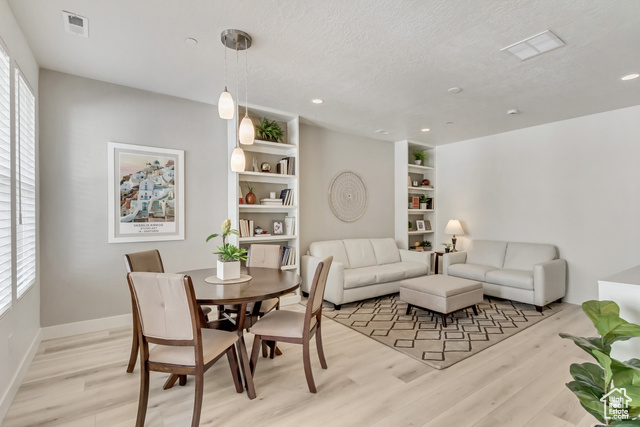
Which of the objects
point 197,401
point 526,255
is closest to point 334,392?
point 197,401

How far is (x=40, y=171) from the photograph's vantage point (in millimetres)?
2908

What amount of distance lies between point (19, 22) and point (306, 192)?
131 inches

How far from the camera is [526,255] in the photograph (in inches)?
176

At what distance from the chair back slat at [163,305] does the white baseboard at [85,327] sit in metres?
1.99

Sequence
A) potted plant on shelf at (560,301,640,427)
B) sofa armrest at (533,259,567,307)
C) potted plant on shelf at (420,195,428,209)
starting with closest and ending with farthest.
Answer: potted plant on shelf at (560,301,640,427), sofa armrest at (533,259,567,307), potted plant on shelf at (420,195,428,209)

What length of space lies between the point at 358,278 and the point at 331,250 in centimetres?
65

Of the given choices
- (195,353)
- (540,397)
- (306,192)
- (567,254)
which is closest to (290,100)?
(306,192)

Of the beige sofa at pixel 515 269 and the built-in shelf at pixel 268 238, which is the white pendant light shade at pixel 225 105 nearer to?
the built-in shelf at pixel 268 238

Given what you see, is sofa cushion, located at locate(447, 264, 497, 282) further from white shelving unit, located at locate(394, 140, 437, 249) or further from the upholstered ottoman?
white shelving unit, located at locate(394, 140, 437, 249)

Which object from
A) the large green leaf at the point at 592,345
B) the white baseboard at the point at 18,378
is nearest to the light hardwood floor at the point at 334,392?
the white baseboard at the point at 18,378

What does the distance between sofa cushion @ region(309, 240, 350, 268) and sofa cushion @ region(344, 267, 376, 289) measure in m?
0.27

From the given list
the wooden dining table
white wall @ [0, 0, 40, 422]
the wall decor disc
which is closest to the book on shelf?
the wall decor disc

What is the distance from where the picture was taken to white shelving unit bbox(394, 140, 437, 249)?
5602 millimetres

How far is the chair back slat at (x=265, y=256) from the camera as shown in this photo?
309 centimetres
